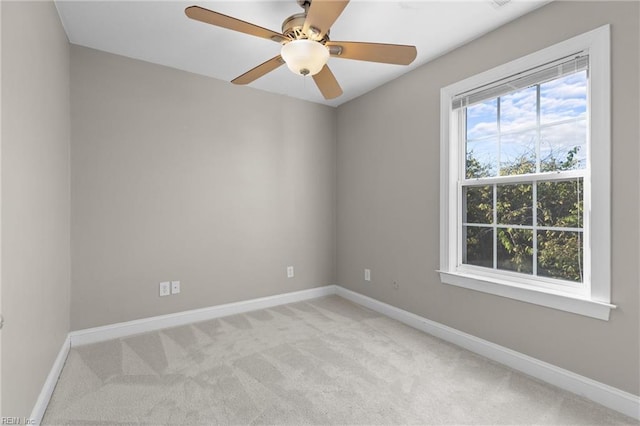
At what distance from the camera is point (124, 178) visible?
9.25 feet

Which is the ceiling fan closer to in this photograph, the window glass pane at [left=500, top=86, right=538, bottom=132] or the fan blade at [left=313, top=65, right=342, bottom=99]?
the fan blade at [left=313, top=65, right=342, bottom=99]

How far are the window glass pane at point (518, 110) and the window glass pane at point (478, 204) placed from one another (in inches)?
19.9

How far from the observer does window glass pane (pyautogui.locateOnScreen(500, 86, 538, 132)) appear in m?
2.27

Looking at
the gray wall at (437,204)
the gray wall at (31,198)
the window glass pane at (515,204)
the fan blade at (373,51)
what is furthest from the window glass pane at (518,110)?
the gray wall at (31,198)

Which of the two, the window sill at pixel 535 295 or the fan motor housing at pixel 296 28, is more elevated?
the fan motor housing at pixel 296 28

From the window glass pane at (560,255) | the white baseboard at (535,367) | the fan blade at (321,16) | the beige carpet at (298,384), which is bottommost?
the beige carpet at (298,384)

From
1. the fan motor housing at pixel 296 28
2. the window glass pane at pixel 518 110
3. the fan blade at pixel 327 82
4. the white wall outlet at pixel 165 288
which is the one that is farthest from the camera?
the white wall outlet at pixel 165 288

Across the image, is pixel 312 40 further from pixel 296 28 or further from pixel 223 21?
pixel 223 21

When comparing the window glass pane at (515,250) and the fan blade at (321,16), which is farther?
the window glass pane at (515,250)

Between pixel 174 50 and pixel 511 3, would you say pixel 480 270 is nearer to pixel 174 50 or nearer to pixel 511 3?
pixel 511 3

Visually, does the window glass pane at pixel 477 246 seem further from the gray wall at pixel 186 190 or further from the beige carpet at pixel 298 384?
the gray wall at pixel 186 190

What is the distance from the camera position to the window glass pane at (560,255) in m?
2.04

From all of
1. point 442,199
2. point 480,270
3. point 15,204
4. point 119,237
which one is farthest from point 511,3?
point 119,237

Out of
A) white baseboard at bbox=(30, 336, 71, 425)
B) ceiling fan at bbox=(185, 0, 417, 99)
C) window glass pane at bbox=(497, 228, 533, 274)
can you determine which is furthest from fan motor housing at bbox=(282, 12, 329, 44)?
white baseboard at bbox=(30, 336, 71, 425)
